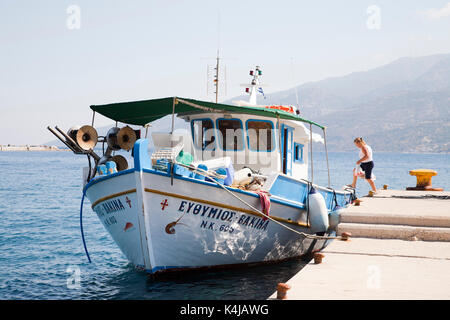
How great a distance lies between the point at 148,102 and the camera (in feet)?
30.7

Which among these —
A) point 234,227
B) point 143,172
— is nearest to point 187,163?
point 143,172

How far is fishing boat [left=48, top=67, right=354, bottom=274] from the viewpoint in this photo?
27.4ft

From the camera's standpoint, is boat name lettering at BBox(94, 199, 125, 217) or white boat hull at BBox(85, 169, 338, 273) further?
boat name lettering at BBox(94, 199, 125, 217)

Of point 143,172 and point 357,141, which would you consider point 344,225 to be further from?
point 357,141

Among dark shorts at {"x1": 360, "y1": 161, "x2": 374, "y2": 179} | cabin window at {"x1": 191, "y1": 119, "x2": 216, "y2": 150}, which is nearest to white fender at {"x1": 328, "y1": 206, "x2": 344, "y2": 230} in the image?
cabin window at {"x1": 191, "y1": 119, "x2": 216, "y2": 150}

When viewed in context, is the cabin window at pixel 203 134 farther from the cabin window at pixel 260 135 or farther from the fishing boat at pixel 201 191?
the cabin window at pixel 260 135

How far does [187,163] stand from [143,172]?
39.2 inches

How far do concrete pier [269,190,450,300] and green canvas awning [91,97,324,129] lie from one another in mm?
2911

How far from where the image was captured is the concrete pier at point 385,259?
5.93 metres

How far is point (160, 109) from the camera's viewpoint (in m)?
9.95

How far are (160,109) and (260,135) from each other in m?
2.58

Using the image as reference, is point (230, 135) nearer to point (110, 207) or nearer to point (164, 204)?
point (164, 204)

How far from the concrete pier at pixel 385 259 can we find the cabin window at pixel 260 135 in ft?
8.01

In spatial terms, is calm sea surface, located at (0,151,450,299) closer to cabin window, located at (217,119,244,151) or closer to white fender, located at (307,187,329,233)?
white fender, located at (307,187,329,233)
